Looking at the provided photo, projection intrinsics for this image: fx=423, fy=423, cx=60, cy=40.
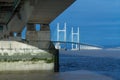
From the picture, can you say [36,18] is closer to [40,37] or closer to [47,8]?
[40,37]

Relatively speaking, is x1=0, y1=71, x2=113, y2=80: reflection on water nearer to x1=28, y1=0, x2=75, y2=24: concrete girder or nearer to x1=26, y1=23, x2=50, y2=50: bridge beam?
x1=26, y1=23, x2=50, y2=50: bridge beam

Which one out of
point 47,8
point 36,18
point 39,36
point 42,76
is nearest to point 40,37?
point 39,36

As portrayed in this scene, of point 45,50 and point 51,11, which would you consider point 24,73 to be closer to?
point 45,50

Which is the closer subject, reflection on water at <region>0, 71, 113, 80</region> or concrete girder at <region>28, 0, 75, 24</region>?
concrete girder at <region>28, 0, 75, 24</region>

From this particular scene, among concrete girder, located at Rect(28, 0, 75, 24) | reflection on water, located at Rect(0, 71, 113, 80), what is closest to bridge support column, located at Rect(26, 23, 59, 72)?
concrete girder, located at Rect(28, 0, 75, 24)

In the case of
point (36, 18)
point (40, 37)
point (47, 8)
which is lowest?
point (40, 37)

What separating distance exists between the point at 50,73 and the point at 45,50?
2689 mm

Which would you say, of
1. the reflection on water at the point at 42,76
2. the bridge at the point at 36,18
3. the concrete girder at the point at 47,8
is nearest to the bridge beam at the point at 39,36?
the bridge at the point at 36,18

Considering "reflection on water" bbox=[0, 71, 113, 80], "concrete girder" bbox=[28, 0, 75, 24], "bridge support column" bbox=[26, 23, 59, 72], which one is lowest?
A: "reflection on water" bbox=[0, 71, 113, 80]

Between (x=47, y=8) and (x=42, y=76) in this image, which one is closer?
(x=47, y=8)

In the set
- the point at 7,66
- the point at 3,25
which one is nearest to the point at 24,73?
the point at 7,66

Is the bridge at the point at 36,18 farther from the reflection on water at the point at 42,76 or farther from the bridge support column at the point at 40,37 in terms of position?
the reflection on water at the point at 42,76

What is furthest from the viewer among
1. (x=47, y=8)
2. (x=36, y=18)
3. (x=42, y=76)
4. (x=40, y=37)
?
(x=40, y=37)

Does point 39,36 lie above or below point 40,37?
above
